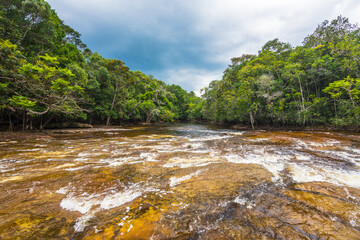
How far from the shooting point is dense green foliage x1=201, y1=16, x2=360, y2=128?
15.5 metres

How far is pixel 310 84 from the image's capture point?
20453 millimetres

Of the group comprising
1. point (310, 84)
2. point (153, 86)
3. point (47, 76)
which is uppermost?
point (153, 86)

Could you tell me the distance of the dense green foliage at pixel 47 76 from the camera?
7.88 m

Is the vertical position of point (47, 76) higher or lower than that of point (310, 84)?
lower

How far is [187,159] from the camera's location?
4.75 m

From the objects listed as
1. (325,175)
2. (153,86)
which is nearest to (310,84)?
(325,175)

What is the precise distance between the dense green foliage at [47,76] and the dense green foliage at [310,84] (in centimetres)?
1701

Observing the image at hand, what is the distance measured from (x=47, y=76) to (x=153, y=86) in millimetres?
17885

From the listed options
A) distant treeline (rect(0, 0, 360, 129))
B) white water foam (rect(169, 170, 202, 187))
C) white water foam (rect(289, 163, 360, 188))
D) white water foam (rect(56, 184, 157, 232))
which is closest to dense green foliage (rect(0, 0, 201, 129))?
distant treeline (rect(0, 0, 360, 129))

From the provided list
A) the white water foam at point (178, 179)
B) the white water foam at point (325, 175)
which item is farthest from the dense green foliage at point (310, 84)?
the white water foam at point (178, 179)

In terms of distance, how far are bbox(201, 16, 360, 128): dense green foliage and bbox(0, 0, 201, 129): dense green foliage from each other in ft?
55.8

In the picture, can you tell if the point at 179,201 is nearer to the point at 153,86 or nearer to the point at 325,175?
the point at 325,175

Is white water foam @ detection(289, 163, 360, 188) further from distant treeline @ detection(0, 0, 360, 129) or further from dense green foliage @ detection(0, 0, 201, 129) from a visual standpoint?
distant treeline @ detection(0, 0, 360, 129)

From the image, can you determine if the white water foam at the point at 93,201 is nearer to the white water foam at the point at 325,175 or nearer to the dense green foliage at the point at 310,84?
the white water foam at the point at 325,175
